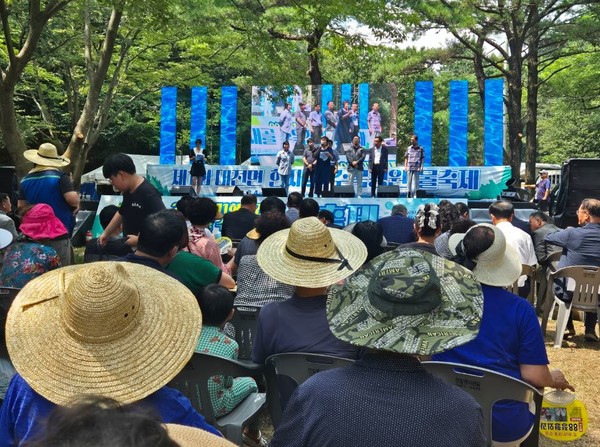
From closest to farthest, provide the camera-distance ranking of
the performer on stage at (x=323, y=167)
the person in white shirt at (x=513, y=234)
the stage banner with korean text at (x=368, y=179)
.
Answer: the person in white shirt at (x=513, y=234), the performer on stage at (x=323, y=167), the stage banner with korean text at (x=368, y=179)

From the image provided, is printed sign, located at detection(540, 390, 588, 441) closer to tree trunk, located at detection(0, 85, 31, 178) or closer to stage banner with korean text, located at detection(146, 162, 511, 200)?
tree trunk, located at detection(0, 85, 31, 178)

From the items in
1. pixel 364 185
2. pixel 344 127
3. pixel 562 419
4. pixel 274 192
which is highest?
pixel 344 127

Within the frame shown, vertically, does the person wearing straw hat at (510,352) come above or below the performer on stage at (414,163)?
below

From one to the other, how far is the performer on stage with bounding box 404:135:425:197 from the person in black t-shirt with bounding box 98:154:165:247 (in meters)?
11.8

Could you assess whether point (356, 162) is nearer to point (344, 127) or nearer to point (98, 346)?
point (344, 127)

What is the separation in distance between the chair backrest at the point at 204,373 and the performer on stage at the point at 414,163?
1371 cm

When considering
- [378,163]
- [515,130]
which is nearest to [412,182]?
[378,163]

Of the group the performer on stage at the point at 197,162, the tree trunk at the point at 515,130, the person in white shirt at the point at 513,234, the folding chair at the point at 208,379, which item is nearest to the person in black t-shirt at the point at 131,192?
the folding chair at the point at 208,379

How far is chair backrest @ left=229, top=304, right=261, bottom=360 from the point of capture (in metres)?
3.83

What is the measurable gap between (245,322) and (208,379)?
3.83 ft

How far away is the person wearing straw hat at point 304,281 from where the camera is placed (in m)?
2.71

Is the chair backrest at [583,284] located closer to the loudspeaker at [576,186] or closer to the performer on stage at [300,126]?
the loudspeaker at [576,186]

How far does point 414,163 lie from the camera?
16.0 metres

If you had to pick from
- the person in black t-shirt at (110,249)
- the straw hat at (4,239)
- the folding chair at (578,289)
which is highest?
the straw hat at (4,239)
